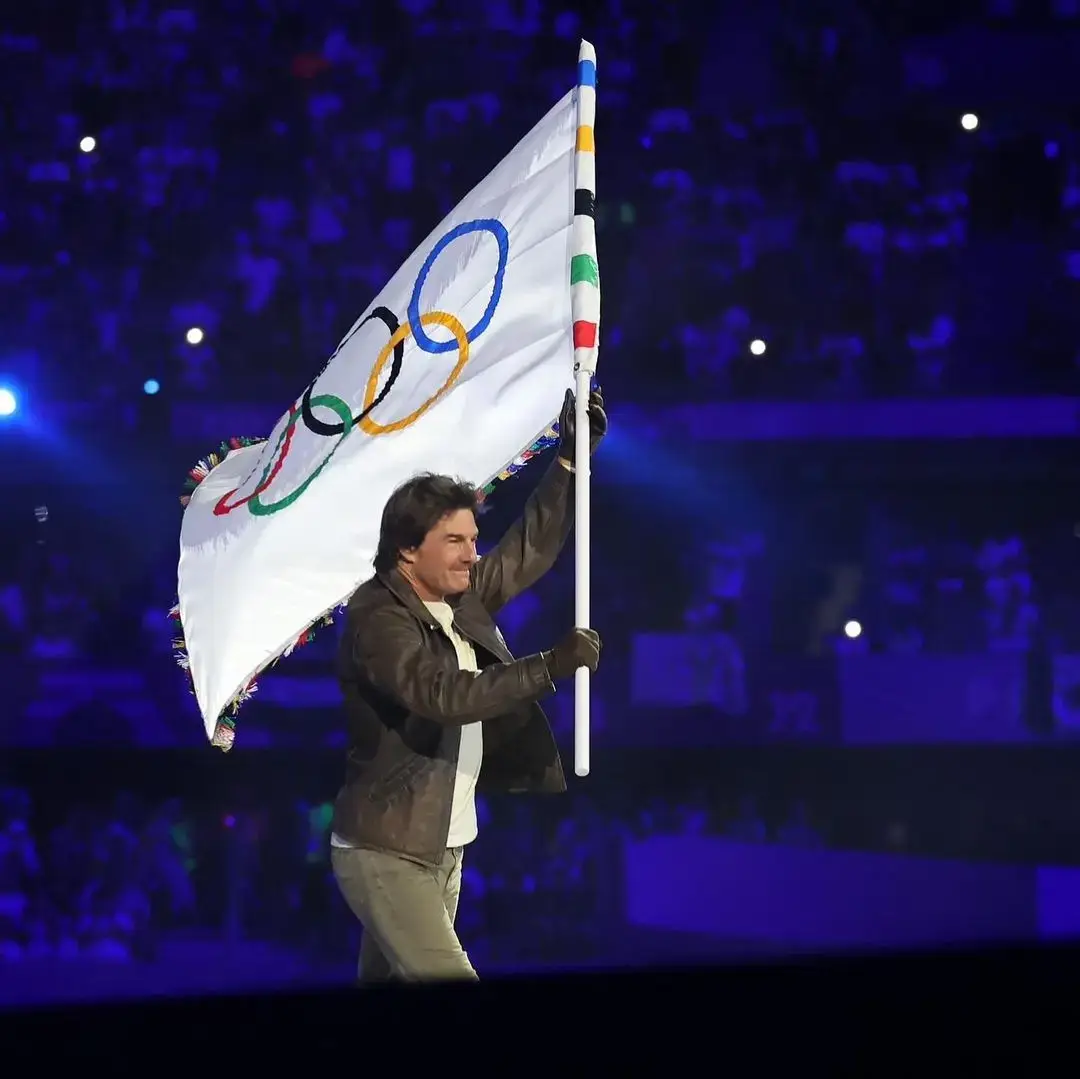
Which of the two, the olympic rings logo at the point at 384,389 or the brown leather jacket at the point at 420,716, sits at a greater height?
the olympic rings logo at the point at 384,389

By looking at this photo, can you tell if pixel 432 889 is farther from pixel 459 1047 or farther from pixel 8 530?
pixel 8 530

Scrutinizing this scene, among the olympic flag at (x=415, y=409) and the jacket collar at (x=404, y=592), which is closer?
the jacket collar at (x=404, y=592)

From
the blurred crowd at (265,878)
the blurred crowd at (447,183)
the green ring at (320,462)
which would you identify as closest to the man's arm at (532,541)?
the green ring at (320,462)

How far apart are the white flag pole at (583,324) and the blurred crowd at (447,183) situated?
485 cm

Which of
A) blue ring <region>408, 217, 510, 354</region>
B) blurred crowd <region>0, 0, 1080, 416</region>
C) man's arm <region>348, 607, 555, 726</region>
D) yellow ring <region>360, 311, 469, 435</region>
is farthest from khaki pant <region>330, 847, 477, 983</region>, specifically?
blurred crowd <region>0, 0, 1080, 416</region>

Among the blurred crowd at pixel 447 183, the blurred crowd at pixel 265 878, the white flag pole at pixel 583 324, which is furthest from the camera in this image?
the blurred crowd at pixel 447 183

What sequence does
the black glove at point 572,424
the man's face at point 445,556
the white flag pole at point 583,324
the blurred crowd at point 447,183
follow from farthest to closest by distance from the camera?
the blurred crowd at point 447,183, the black glove at point 572,424, the man's face at point 445,556, the white flag pole at point 583,324

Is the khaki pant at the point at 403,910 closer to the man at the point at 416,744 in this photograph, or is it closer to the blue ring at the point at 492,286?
the man at the point at 416,744

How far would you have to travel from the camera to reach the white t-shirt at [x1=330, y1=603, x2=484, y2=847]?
2827mm

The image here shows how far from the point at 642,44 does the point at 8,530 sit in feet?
14.6

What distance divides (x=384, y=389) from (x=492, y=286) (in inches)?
12.9

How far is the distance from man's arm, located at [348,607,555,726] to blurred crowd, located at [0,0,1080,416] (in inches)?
211

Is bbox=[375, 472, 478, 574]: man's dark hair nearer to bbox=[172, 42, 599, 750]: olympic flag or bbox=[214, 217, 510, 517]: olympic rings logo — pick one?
bbox=[172, 42, 599, 750]: olympic flag

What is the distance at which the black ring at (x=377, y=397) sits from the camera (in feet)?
10.9
